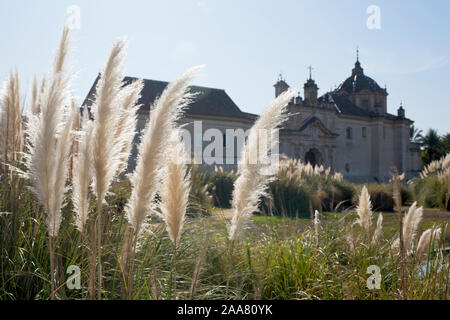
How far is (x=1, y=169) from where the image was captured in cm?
285

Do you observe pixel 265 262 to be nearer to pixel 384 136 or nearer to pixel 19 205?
pixel 19 205

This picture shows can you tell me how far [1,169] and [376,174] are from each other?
43.1 m

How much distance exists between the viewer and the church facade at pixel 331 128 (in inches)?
1200

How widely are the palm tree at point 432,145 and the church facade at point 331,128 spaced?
16.7ft

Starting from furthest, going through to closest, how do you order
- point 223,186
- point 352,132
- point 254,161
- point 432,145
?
1. point 432,145
2. point 352,132
3. point 223,186
4. point 254,161

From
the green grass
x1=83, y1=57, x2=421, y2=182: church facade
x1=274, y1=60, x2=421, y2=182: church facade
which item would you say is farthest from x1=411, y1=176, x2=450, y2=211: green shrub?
x1=274, y1=60, x2=421, y2=182: church facade

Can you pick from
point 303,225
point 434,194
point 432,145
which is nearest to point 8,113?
point 303,225

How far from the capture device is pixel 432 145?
4944 cm

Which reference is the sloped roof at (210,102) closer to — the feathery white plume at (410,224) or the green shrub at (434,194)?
the green shrub at (434,194)

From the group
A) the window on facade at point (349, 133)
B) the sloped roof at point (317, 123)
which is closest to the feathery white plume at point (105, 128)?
the sloped roof at point (317, 123)

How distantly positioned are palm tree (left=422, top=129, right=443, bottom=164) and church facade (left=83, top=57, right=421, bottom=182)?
16.7 ft

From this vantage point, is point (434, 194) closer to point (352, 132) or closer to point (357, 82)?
point (352, 132)

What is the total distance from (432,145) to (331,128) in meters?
19.2

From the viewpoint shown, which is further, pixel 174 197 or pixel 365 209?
pixel 365 209
